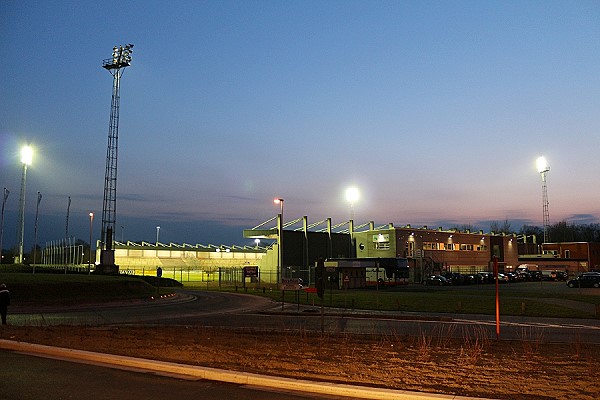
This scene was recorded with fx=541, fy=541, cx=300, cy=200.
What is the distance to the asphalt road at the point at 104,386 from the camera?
944cm

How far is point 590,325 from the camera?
76.5 feet

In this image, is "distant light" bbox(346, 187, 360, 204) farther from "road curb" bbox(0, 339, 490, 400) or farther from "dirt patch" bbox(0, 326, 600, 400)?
"road curb" bbox(0, 339, 490, 400)

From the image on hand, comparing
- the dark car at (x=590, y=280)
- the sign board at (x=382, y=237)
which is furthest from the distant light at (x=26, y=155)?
the dark car at (x=590, y=280)

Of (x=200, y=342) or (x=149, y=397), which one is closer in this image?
(x=149, y=397)

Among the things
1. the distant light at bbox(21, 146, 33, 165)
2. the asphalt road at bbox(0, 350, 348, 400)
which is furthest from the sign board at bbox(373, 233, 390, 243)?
the asphalt road at bbox(0, 350, 348, 400)

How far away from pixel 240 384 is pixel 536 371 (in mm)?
6010

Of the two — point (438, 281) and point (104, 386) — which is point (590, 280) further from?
point (104, 386)

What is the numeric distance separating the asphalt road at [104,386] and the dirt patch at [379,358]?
1103 mm

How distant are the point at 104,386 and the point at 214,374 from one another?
2.11 metres

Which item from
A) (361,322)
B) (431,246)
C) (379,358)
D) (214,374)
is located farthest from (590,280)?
(214,374)

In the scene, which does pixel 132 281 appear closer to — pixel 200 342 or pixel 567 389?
pixel 200 342

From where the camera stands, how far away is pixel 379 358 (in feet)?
40.8

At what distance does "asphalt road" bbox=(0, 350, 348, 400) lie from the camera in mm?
9438

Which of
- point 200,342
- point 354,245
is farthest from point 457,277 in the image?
point 200,342
